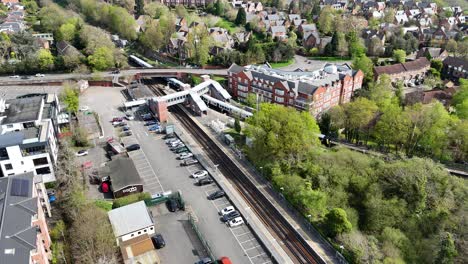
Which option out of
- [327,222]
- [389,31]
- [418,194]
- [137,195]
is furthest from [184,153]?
[389,31]

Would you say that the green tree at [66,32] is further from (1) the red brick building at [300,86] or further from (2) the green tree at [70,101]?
(1) the red brick building at [300,86]

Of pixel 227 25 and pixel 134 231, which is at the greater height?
pixel 227 25

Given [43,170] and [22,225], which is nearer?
[22,225]

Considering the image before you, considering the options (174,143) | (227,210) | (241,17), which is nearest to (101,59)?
(174,143)

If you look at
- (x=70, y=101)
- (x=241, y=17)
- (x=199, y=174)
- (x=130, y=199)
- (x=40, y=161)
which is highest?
(x=241, y=17)

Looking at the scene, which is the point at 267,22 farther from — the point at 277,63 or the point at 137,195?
the point at 137,195

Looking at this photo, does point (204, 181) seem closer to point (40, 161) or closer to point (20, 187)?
point (20, 187)
